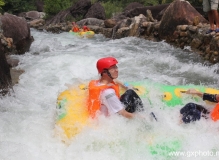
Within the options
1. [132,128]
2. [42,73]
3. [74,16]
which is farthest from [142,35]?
[74,16]

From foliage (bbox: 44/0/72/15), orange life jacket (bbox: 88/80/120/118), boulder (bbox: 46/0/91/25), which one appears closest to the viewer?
orange life jacket (bbox: 88/80/120/118)

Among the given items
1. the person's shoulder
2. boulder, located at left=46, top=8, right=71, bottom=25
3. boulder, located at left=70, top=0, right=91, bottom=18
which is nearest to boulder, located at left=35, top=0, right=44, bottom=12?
boulder, located at left=46, top=8, right=71, bottom=25

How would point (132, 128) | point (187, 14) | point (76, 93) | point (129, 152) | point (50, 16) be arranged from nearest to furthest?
point (129, 152) → point (132, 128) → point (76, 93) → point (187, 14) → point (50, 16)

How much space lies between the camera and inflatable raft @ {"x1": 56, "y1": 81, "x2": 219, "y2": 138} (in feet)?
10.8

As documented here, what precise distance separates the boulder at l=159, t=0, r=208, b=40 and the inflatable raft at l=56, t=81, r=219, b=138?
4.99 meters

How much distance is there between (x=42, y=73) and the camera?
6.63m

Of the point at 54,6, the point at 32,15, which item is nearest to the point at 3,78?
the point at 54,6

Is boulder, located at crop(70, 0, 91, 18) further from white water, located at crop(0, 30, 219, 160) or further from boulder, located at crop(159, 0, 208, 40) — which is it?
white water, located at crop(0, 30, 219, 160)

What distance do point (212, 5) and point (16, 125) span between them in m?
4.94

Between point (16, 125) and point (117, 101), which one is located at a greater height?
point (117, 101)

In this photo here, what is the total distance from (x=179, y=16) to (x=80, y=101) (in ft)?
19.5

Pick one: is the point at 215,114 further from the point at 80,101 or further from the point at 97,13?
the point at 97,13

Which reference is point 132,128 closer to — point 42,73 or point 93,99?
point 93,99

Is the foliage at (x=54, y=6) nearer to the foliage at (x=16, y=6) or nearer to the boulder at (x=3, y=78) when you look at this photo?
the foliage at (x=16, y=6)
